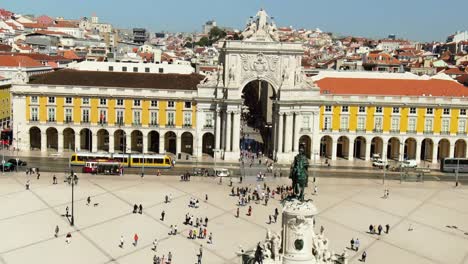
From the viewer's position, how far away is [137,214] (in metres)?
50.5

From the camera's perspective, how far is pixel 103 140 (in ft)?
270

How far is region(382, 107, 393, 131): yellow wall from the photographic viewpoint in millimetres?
79500

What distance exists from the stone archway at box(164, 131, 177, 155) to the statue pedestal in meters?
53.7

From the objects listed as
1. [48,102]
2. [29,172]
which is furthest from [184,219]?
[48,102]

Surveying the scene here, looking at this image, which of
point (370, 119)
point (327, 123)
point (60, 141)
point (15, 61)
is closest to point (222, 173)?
point (327, 123)

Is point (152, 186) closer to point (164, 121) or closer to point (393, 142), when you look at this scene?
point (164, 121)

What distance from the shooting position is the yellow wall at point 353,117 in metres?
79.5

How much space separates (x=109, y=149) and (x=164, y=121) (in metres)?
8.08

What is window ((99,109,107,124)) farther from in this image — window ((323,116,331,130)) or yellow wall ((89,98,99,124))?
window ((323,116,331,130))

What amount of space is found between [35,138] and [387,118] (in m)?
48.1

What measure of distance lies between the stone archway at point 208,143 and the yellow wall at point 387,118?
22971 millimetres

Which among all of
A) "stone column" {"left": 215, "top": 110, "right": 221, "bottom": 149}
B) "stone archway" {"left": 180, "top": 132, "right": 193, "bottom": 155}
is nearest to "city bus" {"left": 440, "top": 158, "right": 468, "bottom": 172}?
"stone column" {"left": 215, "top": 110, "right": 221, "bottom": 149}

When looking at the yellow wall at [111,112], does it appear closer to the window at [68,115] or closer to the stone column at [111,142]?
the stone column at [111,142]

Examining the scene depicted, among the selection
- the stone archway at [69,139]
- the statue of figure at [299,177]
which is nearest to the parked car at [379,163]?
the stone archway at [69,139]
